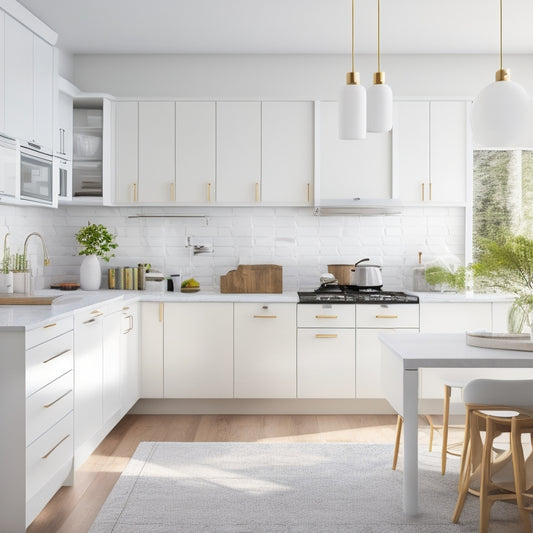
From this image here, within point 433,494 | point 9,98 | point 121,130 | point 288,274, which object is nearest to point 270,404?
point 288,274

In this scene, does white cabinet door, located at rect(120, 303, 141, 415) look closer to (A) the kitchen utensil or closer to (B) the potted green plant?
(B) the potted green plant

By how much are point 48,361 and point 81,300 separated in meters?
0.97

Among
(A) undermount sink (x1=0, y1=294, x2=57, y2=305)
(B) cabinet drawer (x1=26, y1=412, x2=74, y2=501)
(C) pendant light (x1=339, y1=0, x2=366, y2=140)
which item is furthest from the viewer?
(A) undermount sink (x1=0, y1=294, x2=57, y2=305)

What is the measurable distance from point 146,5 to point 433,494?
11.8ft

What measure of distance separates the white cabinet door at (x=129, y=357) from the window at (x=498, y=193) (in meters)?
2.92

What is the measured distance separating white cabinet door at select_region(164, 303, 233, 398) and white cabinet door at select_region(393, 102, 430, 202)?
1756 millimetres

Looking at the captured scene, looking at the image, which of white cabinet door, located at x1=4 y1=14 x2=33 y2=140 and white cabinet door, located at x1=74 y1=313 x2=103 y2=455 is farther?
white cabinet door, located at x1=4 y1=14 x2=33 y2=140

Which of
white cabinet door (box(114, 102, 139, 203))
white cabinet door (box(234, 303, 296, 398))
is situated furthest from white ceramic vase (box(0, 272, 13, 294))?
white cabinet door (box(234, 303, 296, 398))

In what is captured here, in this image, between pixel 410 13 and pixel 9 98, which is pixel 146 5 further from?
pixel 410 13

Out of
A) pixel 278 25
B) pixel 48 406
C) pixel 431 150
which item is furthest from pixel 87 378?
pixel 431 150

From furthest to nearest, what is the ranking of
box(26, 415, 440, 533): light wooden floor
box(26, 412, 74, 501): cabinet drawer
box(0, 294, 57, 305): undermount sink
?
box(0, 294, 57, 305): undermount sink → box(26, 415, 440, 533): light wooden floor → box(26, 412, 74, 501): cabinet drawer

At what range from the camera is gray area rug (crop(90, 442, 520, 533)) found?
111 inches

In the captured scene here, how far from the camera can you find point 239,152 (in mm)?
4961

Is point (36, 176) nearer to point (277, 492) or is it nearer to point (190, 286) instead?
point (190, 286)
